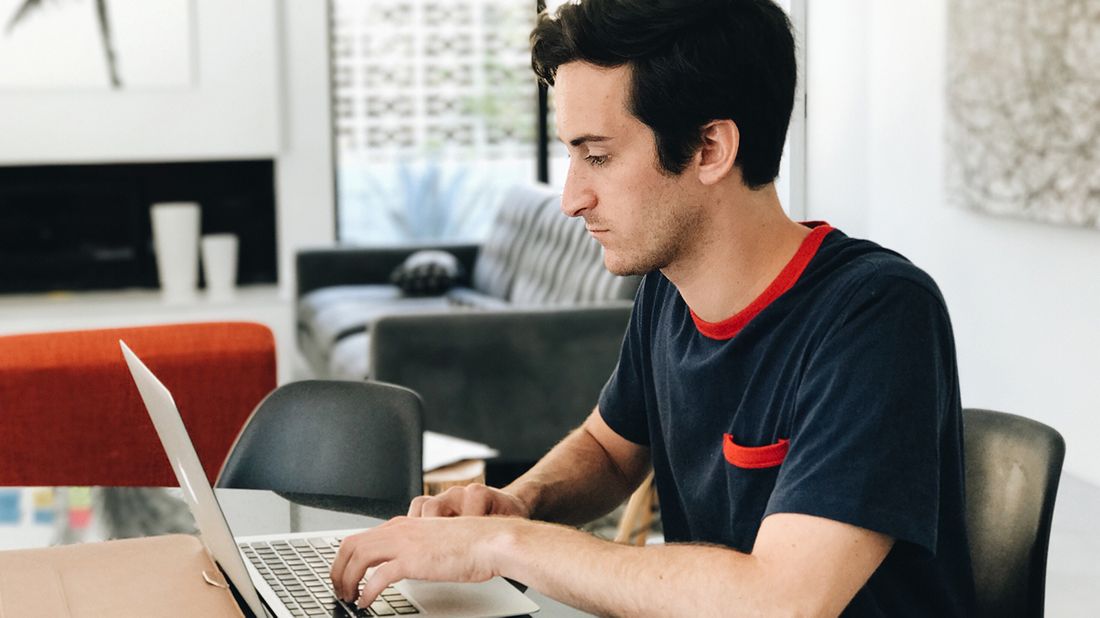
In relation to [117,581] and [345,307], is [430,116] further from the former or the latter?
[117,581]

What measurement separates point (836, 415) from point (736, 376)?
0.66ft

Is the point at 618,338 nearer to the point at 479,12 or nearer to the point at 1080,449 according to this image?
the point at 1080,449

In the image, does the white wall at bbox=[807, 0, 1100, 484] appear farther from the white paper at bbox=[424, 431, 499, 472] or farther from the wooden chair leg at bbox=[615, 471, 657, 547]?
the white paper at bbox=[424, 431, 499, 472]

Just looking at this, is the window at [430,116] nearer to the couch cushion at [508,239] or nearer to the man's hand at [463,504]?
the couch cushion at [508,239]

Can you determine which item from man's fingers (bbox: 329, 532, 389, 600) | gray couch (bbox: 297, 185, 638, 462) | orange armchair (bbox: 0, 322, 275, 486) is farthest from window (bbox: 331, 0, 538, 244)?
man's fingers (bbox: 329, 532, 389, 600)

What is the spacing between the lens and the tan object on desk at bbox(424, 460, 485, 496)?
283 cm

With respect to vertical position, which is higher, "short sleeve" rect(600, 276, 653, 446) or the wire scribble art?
the wire scribble art

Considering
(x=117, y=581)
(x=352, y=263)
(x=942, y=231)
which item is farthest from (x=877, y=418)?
(x=352, y=263)

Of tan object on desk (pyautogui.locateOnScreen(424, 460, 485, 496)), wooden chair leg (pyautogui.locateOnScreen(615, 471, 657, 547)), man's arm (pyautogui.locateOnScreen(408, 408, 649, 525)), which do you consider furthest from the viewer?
wooden chair leg (pyautogui.locateOnScreen(615, 471, 657, 547))

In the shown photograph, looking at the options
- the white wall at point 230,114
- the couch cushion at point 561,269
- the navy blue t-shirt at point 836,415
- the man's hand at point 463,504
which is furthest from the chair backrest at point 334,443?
the white wall at point 230,114

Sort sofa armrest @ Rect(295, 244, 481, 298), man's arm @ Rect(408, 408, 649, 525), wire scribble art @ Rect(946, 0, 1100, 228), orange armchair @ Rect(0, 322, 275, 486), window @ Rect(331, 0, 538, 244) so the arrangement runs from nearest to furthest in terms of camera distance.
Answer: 1. man's arm @ Rect(408, 408, 649, 525)
2. orange armchair @ Rect(0, 322, 275, 486)
3. wire scribble art @ Rect(946, 0, 1100, 228)
4. sofa armrest @ Rect(295, 244, 481, 298)
5. window @ Rect(331, 0, 538, 244)

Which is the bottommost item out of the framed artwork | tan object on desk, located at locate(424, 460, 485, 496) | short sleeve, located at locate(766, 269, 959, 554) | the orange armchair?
tan object on desk, located at locate(424, 460, 485, 496)

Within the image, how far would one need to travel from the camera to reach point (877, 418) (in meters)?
1.22

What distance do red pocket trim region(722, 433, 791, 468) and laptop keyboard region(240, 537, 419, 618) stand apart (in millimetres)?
345
